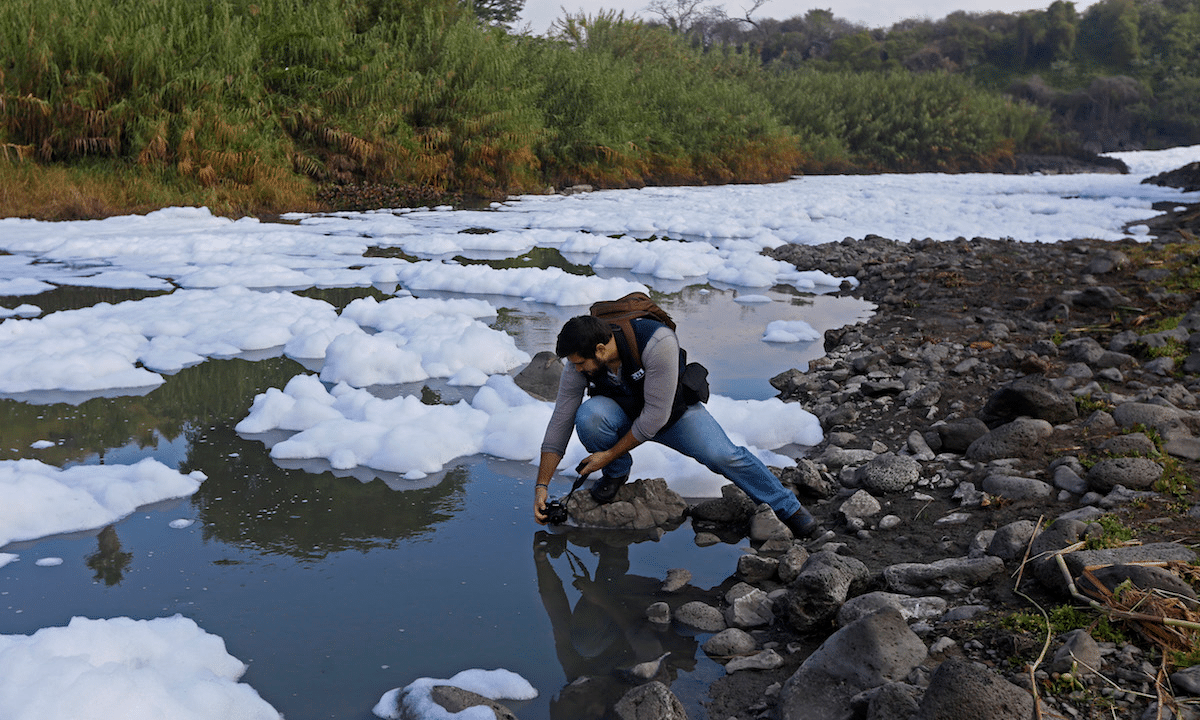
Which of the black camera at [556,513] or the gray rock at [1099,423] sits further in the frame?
the gray rock at [1099,423]

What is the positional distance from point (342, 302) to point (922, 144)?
3048cm

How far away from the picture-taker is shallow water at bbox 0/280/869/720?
256 cm

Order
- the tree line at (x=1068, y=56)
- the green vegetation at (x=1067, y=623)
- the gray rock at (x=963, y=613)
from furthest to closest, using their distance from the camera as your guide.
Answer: the tree line at (x=1068, y=56)
the gray rock at (x=963, y=613)
the green vegetation at (x=1067, y=623)

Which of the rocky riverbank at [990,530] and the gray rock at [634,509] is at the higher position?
the rocky riverbank at [990,530]

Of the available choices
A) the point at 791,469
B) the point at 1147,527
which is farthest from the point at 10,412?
the point at 1147,527

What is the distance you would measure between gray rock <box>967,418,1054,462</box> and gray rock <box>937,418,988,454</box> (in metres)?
0.05

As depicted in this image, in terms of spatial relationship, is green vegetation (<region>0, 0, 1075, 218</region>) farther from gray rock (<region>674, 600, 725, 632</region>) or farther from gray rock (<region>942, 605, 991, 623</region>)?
gray rock (<region>942, 605, 991, 623</region>)

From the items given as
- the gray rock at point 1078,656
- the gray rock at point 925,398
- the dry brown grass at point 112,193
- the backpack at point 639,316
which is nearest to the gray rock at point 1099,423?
the gray rock at point 925,398

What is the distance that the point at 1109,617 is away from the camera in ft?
7.81

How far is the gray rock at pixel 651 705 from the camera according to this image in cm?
227

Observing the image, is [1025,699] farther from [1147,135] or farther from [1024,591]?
[1147,135]

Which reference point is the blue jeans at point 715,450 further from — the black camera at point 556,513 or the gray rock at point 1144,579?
the gray rock at point 1144,579

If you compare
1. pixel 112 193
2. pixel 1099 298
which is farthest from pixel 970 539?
pixel 112 193

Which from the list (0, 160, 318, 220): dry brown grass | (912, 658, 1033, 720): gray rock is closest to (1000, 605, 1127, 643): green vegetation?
(912, 658, 1033, 720): gray rock
